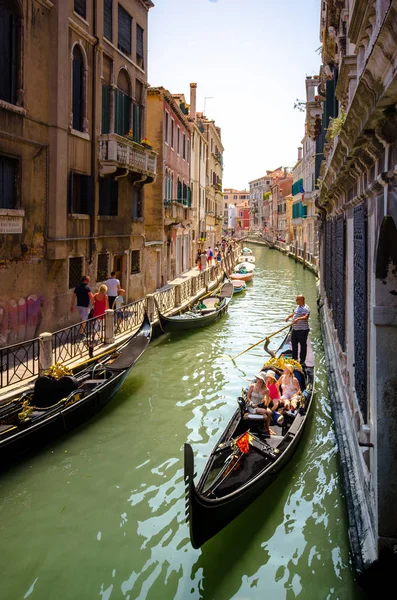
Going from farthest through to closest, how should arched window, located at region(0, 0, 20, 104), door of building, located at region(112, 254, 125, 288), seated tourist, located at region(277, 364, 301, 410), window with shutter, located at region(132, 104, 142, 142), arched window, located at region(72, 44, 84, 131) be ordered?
1. window with shutter, located at region(132, 104, 142, 142)
2. door of building, located at region(112, 254, 125, 288)
3. arched window, located at region(72, 44, 84, 131)
4. arched window, located at region(0, 0, 20, 104)
5. seated tourist, located at region(277, 364, 301, 410)

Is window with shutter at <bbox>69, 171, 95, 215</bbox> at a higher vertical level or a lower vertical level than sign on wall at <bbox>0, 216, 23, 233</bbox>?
higher

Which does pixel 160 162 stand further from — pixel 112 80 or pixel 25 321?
pixel 25 321

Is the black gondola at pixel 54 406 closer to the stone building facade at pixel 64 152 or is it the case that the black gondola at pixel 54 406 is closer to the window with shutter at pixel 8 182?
the stone building facade at pixel 64 152

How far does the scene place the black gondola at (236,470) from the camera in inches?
169

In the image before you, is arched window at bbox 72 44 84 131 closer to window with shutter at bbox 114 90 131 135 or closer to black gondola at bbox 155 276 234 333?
window with shutter at bbox 114 90 131 135

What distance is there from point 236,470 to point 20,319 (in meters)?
5.40

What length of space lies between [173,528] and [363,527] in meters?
1.68

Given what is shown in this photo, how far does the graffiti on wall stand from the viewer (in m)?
8.96

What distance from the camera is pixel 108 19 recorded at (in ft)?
40.8

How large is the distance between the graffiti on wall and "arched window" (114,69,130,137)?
17.7 ft

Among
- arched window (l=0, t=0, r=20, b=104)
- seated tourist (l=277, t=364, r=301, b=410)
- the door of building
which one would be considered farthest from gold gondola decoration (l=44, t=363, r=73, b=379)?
the door of building

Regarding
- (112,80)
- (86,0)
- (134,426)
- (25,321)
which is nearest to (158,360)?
(25,321)

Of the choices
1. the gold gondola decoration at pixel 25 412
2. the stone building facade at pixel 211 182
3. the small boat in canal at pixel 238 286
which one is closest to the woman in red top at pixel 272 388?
the gold gondola decoration at pixel 25 412

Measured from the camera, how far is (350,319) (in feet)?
22.0
